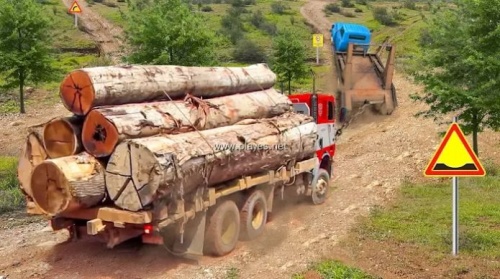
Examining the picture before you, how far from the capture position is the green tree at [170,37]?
20797 mm

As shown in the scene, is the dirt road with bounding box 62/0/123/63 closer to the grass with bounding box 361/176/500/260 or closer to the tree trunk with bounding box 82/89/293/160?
the grass with bounding box 361/176/500/260

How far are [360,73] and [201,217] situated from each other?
1291 cm

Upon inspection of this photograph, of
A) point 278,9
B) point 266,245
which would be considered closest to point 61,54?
point 278,9

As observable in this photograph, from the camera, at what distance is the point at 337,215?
40.2 feet

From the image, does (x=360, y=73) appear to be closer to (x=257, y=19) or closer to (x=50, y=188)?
(x=50, y=188)

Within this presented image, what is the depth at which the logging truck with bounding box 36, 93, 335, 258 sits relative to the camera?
27.2ft

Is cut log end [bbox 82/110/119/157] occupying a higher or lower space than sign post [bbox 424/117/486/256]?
higher

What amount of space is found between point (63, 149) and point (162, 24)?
41.4 ft

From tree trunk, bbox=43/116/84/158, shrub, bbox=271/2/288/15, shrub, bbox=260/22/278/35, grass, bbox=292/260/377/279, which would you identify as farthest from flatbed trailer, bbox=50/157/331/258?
shrub, bbox=271/2/288/15

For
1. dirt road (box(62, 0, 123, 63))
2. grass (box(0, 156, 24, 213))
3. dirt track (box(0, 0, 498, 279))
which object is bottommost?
dirt track (box(0, 0, 498, 279))

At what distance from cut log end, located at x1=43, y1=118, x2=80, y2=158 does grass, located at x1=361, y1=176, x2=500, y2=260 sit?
5.34 meters

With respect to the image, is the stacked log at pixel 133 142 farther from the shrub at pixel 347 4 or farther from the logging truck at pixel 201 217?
the shrub at pixel 347 4

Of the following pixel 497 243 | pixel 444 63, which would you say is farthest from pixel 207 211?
pixel 444 63

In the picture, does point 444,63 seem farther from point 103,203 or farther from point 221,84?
point 103,203
